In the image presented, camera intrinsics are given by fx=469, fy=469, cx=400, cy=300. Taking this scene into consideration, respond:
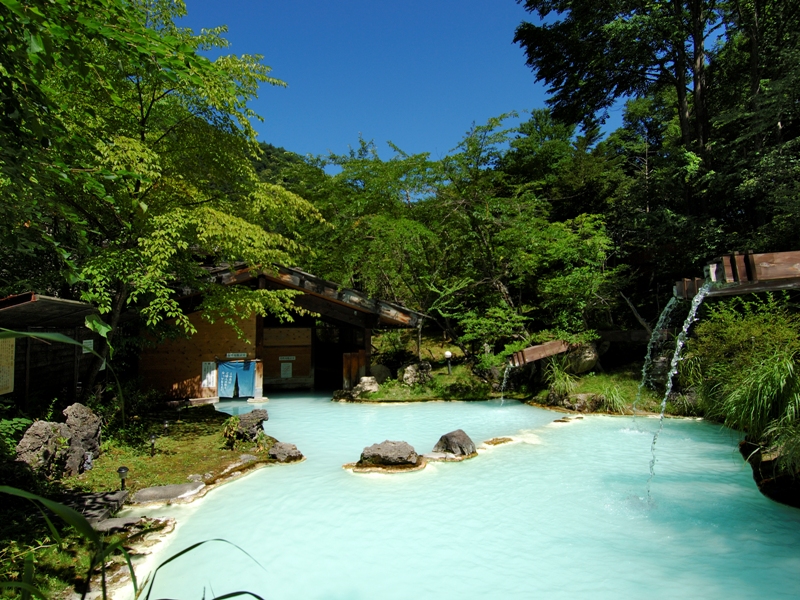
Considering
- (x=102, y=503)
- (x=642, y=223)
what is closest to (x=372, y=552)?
(x=102, y=503)

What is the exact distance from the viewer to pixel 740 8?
1348cm

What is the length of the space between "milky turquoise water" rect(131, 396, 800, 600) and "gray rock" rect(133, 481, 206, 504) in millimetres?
252

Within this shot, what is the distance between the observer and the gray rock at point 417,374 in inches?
575

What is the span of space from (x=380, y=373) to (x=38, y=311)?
1036 cm

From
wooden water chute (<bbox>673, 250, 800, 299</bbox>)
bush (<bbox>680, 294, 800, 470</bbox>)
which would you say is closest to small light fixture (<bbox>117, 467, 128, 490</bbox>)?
wooden water chute (<bbox>673, 250, 800, 299</bbox>)

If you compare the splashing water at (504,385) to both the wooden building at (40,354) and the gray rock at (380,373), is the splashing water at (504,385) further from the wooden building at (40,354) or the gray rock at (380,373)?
the wooden building at (40,354)

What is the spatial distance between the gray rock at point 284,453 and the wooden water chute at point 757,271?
6.39 metres

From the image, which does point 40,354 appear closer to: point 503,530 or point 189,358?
point 189,358

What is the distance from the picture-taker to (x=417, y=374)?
14781 millimetres

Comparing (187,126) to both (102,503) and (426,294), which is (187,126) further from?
(426,294)

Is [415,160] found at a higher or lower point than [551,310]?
higher

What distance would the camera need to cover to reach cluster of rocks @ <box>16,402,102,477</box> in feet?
19.0

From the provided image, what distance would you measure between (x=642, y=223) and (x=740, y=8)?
21.6ft

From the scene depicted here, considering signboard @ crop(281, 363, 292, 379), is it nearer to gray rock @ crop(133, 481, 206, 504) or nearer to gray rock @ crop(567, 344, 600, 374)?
gray rock @ crop(567, 344, 600, 374)
